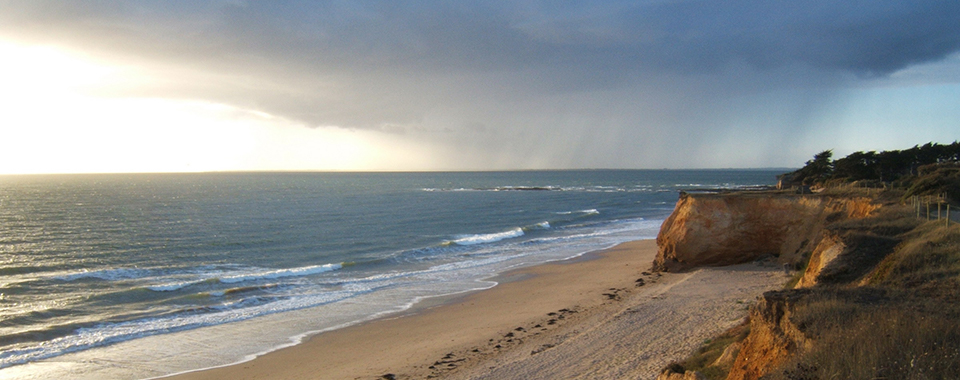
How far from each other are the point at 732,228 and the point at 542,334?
12.9 m

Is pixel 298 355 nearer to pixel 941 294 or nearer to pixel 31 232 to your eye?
pixel 941 294

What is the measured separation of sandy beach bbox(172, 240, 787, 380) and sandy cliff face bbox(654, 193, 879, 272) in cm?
111

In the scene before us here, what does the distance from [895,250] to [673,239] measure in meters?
14.1

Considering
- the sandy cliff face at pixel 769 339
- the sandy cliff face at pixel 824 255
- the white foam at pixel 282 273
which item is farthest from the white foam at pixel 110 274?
the sandy cliff face at pixel 824 255

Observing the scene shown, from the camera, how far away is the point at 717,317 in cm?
1465

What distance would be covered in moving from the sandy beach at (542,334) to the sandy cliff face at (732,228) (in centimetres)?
111

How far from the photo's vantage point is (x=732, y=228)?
24.1m

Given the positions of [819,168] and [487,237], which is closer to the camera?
[487,237]

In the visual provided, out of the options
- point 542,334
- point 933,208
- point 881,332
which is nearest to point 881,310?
point 881,332

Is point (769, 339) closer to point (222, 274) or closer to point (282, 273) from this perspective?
point (282, 273)

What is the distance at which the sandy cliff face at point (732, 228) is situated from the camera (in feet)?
77.1

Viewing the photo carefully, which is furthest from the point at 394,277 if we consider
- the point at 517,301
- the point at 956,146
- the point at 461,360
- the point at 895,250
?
the point at 956,146

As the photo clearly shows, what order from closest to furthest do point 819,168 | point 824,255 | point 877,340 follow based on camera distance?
point 877,340 → point 824,255 → point 819,168

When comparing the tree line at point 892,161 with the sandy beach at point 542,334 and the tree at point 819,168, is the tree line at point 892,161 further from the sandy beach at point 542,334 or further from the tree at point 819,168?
the sandy beach at point 542,334
